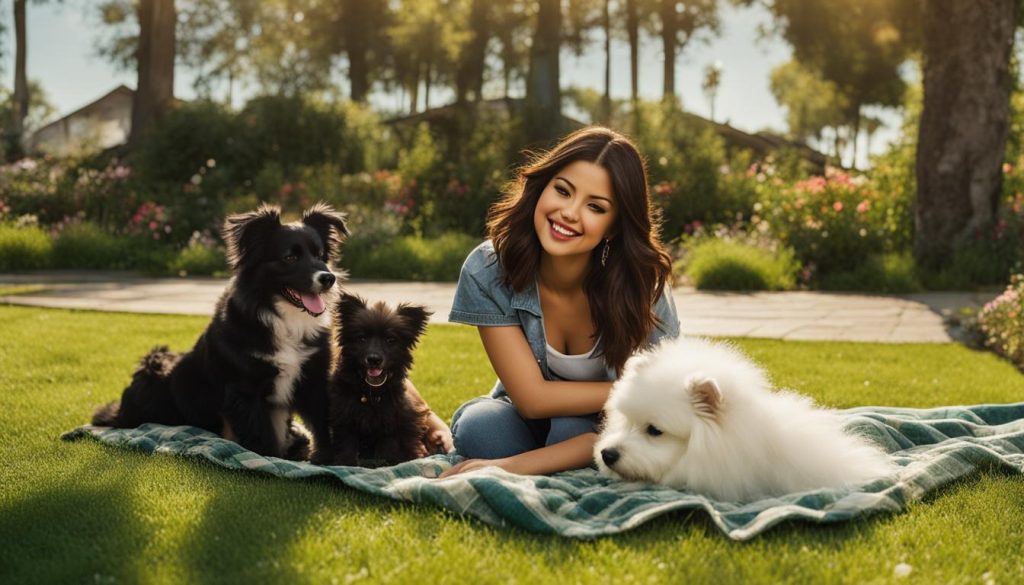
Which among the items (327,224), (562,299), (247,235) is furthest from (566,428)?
(247,235)

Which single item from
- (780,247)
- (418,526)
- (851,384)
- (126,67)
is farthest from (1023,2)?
(126,67)

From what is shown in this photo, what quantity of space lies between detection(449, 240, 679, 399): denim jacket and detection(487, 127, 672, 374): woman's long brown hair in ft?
0.17

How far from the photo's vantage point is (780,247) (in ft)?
43.1

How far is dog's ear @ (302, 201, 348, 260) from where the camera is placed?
14.8 ft

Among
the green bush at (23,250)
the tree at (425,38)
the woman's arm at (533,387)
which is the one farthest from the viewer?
the tree at (425,38)

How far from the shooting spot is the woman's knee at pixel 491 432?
4102 mm

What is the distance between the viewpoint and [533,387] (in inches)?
156

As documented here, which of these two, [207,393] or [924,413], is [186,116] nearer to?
[207,393]

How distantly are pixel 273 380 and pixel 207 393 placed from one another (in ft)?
1.62

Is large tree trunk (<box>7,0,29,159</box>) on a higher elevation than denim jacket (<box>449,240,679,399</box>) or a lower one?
higher

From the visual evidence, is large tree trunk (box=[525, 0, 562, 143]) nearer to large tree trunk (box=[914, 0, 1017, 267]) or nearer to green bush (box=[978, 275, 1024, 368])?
large tree trunk (box=[914, 0, 1017, 267])

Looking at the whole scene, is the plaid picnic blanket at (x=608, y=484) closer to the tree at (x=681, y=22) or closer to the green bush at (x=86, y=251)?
the green bush at (x=86, y=251)

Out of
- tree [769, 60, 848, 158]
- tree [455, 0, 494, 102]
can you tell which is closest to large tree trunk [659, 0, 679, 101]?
tree [455, 0, 494, 102]

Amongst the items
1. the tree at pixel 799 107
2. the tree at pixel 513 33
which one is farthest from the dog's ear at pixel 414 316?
the tree at pixel 799 107
